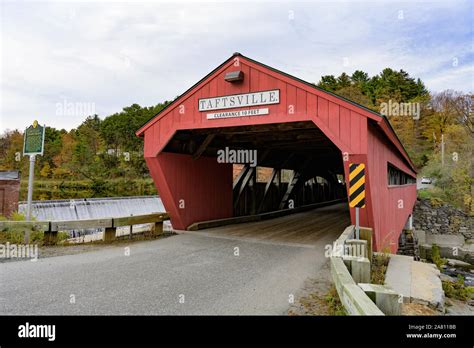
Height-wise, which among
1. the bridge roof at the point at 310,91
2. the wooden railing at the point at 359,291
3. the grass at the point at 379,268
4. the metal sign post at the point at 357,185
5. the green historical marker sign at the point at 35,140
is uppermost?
the bridge roof at the point at 310,91

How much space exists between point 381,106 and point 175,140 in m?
39.6

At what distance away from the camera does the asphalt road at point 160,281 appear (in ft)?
12.0

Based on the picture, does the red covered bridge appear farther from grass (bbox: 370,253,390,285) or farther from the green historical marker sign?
the green historical marker sign

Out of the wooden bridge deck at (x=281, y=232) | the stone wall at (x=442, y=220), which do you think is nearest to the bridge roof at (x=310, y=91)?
the wooden bridge deck at (x=281, y=232)

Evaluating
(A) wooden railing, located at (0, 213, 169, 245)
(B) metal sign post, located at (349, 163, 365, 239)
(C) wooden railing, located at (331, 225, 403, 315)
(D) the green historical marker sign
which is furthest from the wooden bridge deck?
(D) the green historical marker sign

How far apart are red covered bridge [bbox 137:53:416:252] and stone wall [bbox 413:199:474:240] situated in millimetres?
19897

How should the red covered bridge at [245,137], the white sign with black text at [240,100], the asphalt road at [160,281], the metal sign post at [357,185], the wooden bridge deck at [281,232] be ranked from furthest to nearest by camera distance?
the wooden bridge deck at [281,232]
the white sign with black text at [240,100]
the red covered bridge at [245,137]
the metal sign post at [357,185]
the asphalt road at [160,281]

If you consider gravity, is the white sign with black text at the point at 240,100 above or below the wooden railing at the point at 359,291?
above

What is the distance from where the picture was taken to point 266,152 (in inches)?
508

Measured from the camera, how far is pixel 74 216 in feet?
49.8

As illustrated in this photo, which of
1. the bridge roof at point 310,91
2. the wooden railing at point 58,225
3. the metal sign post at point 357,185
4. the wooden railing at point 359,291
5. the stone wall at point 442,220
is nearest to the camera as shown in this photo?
the wooden railing at point 359,291

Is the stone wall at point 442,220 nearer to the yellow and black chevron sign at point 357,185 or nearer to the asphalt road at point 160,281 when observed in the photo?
the asphalt road at point 160,281

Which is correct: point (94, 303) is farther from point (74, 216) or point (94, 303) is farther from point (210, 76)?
point (74, 216)

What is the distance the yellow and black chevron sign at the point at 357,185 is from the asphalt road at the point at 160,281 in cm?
136
